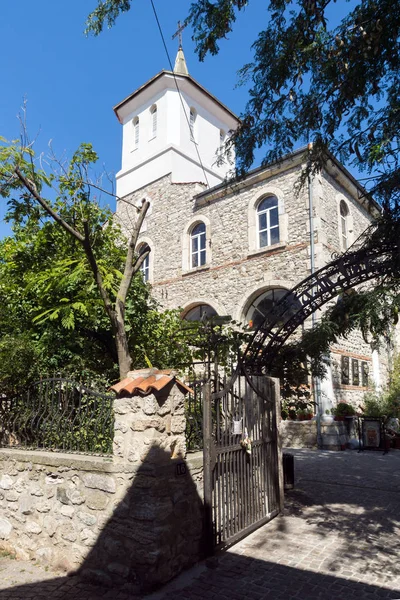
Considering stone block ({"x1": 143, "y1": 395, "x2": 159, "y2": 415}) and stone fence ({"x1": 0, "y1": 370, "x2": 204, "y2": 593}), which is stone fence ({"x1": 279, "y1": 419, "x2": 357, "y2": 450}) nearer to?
stone fence ({"x1": 0, "y1": 370, "x2": 204, "y2": 593})

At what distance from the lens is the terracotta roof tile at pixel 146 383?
3762 millimetres

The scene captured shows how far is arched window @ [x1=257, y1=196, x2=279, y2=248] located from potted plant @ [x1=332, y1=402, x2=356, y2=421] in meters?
5.33

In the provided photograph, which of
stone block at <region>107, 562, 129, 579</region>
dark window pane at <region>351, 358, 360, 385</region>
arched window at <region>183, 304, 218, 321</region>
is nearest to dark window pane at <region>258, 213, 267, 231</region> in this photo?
arched window at <region>183, 304, 218, 321</region>

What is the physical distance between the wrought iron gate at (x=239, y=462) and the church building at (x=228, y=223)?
533cm

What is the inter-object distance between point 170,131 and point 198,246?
6.08 m

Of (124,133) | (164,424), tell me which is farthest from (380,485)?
(124,133)

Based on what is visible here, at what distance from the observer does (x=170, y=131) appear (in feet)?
60.9

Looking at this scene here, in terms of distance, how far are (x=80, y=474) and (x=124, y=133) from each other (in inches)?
766

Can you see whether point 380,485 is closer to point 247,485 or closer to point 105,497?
point 247,485

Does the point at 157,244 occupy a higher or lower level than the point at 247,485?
higher

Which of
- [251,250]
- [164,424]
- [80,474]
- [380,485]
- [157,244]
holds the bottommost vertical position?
[380,485]

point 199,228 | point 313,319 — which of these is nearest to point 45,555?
point 313,319

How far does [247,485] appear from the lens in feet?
16.0

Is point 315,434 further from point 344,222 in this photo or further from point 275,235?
point 344,222
